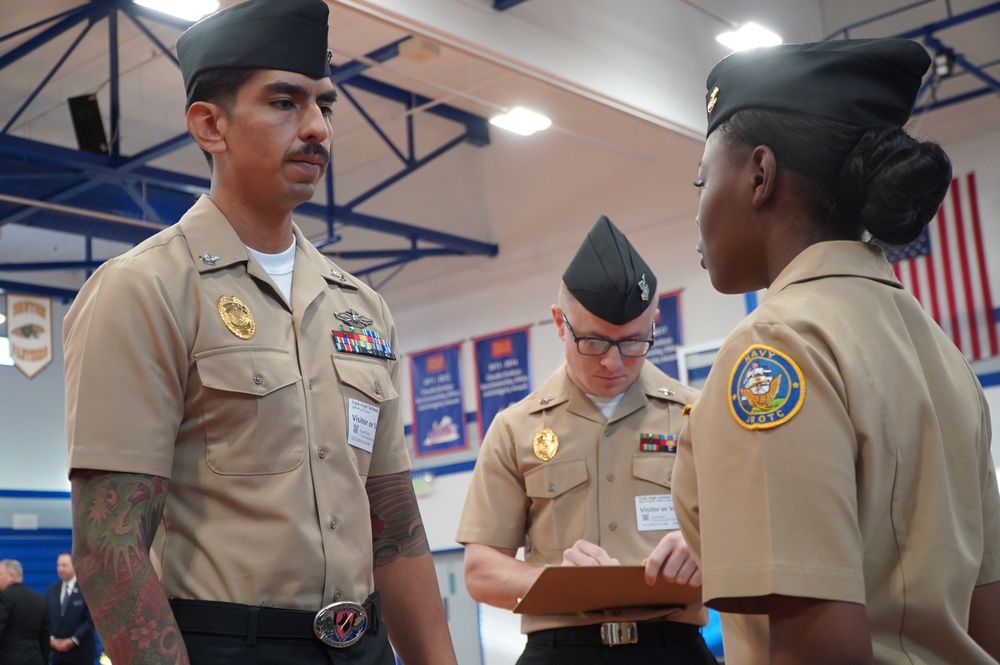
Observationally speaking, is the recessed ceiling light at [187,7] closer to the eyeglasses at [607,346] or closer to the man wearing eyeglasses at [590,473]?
the man wearing eyeglasses at [590,473]

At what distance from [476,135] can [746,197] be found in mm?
12754

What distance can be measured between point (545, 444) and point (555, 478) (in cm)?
12

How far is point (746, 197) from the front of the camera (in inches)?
62.2

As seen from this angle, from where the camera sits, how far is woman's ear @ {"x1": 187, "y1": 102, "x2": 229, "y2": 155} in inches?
79.6

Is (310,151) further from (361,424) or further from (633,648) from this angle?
(633,648)

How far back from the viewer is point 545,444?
11.3 feet

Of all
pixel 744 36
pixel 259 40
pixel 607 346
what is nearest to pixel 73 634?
pixel 744 36

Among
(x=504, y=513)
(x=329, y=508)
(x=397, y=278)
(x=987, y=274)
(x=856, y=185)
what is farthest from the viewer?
(x=397, y=278)

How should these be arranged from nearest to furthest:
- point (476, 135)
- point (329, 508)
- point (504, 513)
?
point (329, 508) < point (504, 513) < point (476, 135)

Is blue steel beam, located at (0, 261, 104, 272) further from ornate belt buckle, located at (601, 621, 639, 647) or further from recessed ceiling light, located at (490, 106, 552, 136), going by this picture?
ornate belt buckle, located at (601, 621, 639, 647)

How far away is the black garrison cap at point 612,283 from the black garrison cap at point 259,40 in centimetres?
161

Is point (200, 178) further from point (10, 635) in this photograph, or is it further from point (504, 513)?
point (504, 513)

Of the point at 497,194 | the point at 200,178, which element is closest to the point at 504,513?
the point at 200,178

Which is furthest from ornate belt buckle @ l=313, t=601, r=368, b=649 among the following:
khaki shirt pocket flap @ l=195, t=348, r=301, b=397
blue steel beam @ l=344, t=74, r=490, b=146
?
blue steel beam @ l=344, t=74, r=490, b=146
